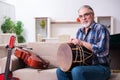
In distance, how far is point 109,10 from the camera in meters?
6.68

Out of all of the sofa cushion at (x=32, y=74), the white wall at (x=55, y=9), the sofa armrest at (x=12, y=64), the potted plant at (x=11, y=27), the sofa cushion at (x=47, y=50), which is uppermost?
the white wall at (x=55, y=9)

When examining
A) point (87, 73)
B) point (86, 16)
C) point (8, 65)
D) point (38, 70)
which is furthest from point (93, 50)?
point (8, 65)

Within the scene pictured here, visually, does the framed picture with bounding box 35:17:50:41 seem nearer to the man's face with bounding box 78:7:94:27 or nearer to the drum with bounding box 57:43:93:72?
the man's face with bounding box 78:7:94:27

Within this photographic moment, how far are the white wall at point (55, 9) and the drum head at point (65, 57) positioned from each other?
4573mm

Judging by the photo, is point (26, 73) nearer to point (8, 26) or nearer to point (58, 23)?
point (8, 26)

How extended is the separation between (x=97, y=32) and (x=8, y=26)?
4.39 metres

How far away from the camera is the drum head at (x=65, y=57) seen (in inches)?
84.2

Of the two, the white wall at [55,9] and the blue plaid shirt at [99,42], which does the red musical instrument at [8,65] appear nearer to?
the blue plaid shirt at [99,42]

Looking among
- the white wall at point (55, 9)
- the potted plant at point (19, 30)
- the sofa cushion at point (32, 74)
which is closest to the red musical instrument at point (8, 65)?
the sofa cushion at point (32, 74)

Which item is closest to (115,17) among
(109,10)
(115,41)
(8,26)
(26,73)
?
(109,10)

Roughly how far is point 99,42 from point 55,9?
15.9 ft

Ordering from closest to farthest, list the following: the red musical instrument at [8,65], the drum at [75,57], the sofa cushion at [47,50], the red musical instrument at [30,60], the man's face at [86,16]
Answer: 1. the drum at [75,57]
2. the man's face at [86,16]
3. the red musical instrument at [8,65]
4. the red musical instrument at [30,60]
5. the sofa cushion at [47,50]

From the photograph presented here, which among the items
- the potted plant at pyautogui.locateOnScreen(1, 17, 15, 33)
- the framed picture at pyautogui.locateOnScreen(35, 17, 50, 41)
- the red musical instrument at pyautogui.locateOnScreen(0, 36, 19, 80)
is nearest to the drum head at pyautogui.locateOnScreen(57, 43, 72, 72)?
the red musical instrument at pyautogui.locateOnScreen(0, 36, 19, 80)

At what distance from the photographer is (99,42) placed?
2.17 m
